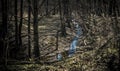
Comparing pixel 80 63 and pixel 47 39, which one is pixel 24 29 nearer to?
pixel 47 39

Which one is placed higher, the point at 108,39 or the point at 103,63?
the point at 108,39

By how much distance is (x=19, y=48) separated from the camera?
59.3 ft

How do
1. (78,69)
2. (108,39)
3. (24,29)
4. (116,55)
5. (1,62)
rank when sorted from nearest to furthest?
(1,62)
(78,69)
(116,55)
(108,39)
(24,29)

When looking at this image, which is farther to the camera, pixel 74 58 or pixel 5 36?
pixel 74 58

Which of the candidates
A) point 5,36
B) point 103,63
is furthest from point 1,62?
point 103,63

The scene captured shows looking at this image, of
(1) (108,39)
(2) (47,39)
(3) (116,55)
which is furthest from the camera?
(2) (47,39)

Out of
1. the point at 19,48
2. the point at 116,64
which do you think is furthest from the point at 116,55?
the point at 19,48

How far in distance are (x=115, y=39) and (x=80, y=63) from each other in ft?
8.42

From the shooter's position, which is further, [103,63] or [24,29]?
[24,29]

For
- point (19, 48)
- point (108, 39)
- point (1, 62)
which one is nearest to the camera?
point (1, 62)

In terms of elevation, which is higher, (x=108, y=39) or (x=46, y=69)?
(x=108, y=39)

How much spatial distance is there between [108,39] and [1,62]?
6745 mm

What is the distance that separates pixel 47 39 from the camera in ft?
74.2

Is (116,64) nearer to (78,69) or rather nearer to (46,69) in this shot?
(78,69)
